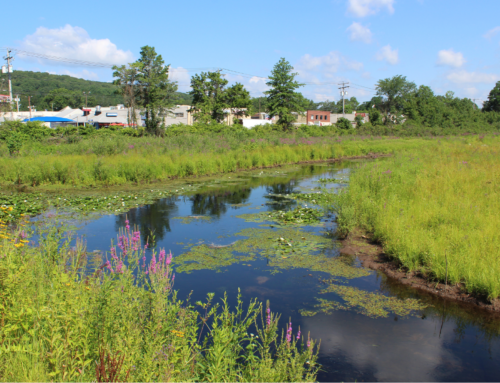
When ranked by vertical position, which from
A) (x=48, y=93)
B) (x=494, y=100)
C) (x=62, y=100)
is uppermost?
(x=48, y=93)

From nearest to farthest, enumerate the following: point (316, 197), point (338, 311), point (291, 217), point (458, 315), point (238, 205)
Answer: point (458, 315) < point (338, 311) < point (291, 217) < point (238, 205) < point (316, 197)

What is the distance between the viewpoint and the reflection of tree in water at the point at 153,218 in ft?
29.0

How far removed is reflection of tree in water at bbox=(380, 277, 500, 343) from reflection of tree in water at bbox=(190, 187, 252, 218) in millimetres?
6233

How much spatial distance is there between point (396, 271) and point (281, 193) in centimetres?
795

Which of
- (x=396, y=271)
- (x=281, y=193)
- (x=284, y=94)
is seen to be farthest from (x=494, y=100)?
(x=396, y=271)

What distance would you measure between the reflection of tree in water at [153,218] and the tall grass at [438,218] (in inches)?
173

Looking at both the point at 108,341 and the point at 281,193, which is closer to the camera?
the point at 108,341

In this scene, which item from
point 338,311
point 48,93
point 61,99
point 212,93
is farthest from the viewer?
point 48,93

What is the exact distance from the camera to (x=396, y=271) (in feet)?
20.8

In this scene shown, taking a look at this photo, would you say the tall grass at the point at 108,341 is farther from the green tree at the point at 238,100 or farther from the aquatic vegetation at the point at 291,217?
the green tree at the point at 238,100

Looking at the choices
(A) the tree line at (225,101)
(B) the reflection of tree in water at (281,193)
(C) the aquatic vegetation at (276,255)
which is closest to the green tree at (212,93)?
(A) the tree line at (225,101)

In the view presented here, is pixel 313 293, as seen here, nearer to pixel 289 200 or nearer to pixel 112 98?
pixel 289 200

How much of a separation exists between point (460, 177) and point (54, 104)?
104 metres

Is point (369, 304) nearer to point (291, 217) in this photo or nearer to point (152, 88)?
point (291, 217)
